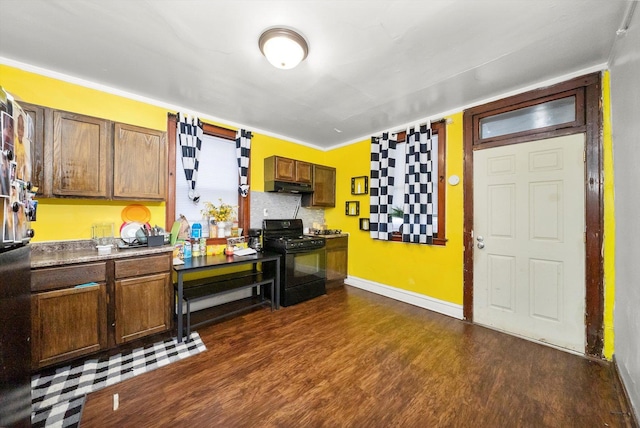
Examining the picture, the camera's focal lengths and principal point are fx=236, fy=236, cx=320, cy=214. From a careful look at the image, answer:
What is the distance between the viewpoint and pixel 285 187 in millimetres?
3703

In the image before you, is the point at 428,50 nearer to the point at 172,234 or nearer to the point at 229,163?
the point at 229,163

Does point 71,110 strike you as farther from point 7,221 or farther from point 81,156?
point 7,221

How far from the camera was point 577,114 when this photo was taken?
Result: 2.20 m

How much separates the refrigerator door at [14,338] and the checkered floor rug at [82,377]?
609 millimetres

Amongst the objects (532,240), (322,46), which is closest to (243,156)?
(322,46)

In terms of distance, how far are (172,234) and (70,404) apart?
1.52 m

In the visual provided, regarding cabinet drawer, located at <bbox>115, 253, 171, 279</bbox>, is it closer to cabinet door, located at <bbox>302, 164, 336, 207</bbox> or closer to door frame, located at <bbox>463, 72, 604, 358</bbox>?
cabinet door, located at <bbox>302, 164, 336, 207</bbox>

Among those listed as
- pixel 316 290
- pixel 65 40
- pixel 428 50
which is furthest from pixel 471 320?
pixel 65 40

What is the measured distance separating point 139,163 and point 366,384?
9.63 ft

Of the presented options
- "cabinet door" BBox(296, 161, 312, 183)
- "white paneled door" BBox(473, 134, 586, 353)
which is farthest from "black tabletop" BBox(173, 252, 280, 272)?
"white paneled door" BBox(473, 134, 586, 353)

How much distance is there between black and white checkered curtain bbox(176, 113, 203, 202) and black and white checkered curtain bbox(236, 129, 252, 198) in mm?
531

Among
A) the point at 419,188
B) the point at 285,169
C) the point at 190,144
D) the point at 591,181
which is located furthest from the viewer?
the point at 285,169

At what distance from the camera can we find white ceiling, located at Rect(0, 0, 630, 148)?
153cm

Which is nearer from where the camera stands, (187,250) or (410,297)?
(187,250)
